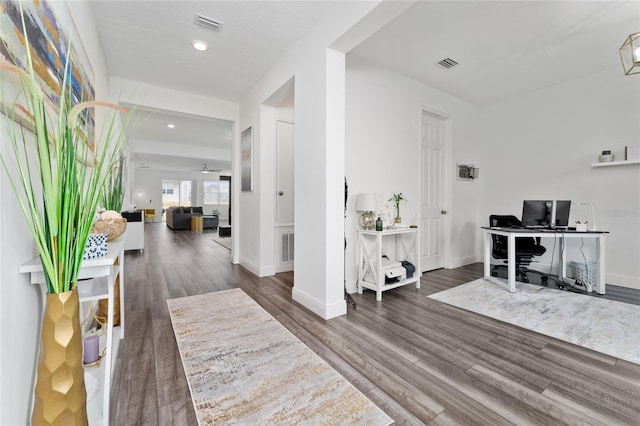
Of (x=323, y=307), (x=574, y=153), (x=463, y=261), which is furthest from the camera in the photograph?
(x=463, y=261)

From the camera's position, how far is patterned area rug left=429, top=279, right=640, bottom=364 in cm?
202

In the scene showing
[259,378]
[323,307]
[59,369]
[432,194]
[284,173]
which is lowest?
[259,378]

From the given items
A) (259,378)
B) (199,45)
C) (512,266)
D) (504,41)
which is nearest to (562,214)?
(512,266)

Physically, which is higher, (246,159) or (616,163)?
(246,159)

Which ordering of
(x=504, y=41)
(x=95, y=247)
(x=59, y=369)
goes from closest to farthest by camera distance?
(x=59, y=369) < (x=95, y=247) < (x=504, y=41)

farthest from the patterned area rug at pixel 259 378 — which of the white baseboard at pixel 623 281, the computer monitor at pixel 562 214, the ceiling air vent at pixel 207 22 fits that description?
the white baseboard at pixel 623 281

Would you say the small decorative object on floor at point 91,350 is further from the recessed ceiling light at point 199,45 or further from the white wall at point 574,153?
the white wall at point 574,153

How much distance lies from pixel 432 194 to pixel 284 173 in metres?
2.37

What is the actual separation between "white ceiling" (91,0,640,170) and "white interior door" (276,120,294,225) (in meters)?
0.81

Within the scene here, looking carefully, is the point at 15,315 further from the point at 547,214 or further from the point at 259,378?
the point at 547,214

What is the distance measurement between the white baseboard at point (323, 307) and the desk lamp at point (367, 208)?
107 cm

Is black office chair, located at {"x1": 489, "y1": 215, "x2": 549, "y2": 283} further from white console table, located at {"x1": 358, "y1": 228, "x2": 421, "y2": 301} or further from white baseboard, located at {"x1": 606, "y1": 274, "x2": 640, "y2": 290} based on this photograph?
white console table, located at {"x1": 358, "y1": 228, "x2": 421, "y2": 301}

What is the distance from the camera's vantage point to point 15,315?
3.20 ft

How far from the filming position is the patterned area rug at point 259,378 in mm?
1308
